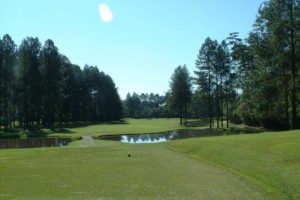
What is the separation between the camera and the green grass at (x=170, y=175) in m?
17.6

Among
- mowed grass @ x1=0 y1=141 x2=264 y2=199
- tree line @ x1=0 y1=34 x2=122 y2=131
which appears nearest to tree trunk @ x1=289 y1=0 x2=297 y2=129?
mowed grass @ x1=0 y1=141 x2=264 y2=199

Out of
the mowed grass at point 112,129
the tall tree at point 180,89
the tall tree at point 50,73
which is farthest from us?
the tall tree at point 180,89

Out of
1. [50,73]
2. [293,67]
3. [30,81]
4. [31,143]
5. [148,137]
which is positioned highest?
[50,73]

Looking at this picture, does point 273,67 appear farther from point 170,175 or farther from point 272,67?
point 170,175

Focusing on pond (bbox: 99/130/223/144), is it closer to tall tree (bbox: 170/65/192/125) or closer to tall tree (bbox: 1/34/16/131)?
tall tree (bbox: 1/34/16/131)

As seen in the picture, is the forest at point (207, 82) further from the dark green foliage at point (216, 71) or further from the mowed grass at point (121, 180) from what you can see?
the mowed grass at point (121, 180)

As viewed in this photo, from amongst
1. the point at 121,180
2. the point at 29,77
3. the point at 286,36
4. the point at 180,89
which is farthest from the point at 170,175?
the point at 180,89

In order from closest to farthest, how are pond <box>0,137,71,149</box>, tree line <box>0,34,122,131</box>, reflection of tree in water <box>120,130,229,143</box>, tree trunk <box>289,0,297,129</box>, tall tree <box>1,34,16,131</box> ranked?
pond <box>0,137,71,149</box> → tree trunk <box>289,0,297,129</box> → reflection of tree in water <box>120,130,229,143</box> → tall tree <box>1,34,16,131</box> → tree line <box>0,34,122,131</box>

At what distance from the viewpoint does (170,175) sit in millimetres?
22688

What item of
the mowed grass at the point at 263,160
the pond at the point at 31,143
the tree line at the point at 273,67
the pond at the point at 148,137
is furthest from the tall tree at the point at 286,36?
the pond at the point at 31,143

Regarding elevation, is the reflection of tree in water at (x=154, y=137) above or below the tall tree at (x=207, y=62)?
→ below

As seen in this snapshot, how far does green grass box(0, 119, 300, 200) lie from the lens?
693 inches

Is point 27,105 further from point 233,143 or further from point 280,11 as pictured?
point 233,143

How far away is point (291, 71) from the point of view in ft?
192
